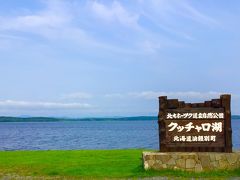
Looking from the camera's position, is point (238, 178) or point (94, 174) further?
point (94, 174)

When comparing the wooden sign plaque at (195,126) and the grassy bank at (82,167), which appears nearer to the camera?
the grassy bank at (82,167)

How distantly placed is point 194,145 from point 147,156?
2.27 meters

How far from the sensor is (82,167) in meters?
21.4

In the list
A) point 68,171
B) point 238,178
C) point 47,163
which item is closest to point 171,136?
point 238,178

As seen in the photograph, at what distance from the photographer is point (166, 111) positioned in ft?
66.9

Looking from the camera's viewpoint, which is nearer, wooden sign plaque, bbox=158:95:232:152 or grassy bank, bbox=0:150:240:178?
grassy bank, bbox=0:150:240:178

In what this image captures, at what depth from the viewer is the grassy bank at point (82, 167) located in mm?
19250

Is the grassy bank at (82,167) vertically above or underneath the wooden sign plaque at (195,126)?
underneath

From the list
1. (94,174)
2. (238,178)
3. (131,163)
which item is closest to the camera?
(238,178)

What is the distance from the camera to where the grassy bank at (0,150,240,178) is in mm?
19250

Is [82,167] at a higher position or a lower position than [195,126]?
lower

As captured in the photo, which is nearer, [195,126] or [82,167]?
[195,126]

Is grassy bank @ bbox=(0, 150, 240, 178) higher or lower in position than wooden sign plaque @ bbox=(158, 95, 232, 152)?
lower

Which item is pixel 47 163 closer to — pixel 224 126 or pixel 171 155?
pixel 171 155
